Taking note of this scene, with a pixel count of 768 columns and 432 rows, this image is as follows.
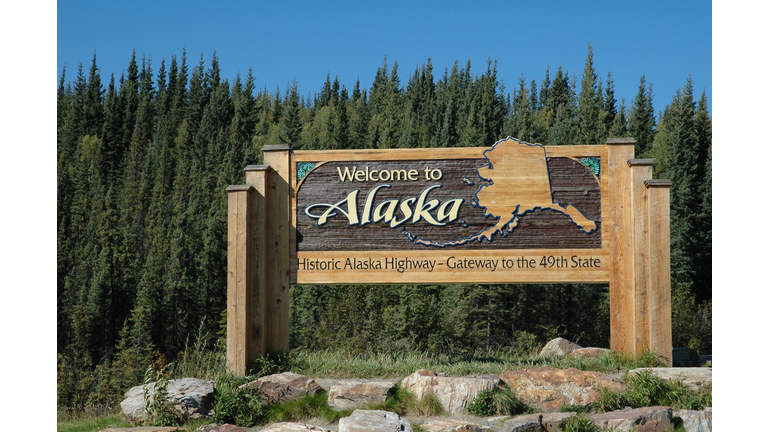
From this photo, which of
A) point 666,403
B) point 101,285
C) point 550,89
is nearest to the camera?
point 666,403

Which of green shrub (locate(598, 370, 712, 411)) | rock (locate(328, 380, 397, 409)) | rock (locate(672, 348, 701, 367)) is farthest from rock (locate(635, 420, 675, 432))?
rock (locate(672, 348, 701, 367))

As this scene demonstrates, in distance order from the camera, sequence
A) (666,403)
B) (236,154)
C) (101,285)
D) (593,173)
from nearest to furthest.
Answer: (666,403) → (593,173) → (101,285) → (236,154)

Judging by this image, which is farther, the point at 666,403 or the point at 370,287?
the point at 370,287

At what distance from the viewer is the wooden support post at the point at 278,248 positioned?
27.3ft

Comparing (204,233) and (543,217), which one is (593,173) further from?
(204,233)

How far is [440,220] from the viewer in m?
8.41

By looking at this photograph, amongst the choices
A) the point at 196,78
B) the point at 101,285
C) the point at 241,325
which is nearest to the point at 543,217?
the point at 241,325

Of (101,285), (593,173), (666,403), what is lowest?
(101,285)

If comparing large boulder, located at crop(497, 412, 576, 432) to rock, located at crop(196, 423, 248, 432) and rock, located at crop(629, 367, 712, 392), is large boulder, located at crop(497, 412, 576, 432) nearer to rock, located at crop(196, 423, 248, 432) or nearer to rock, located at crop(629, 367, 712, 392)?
rock, located at crop(629, 367, 712, 392)

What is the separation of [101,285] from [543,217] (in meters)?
49.6

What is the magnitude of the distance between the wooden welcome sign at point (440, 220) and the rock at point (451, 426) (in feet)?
8.10

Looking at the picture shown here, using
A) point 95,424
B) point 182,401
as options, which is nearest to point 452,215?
point 182,401

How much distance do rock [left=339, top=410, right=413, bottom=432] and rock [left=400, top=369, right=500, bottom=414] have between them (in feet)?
2.18

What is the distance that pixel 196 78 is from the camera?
9962cm
